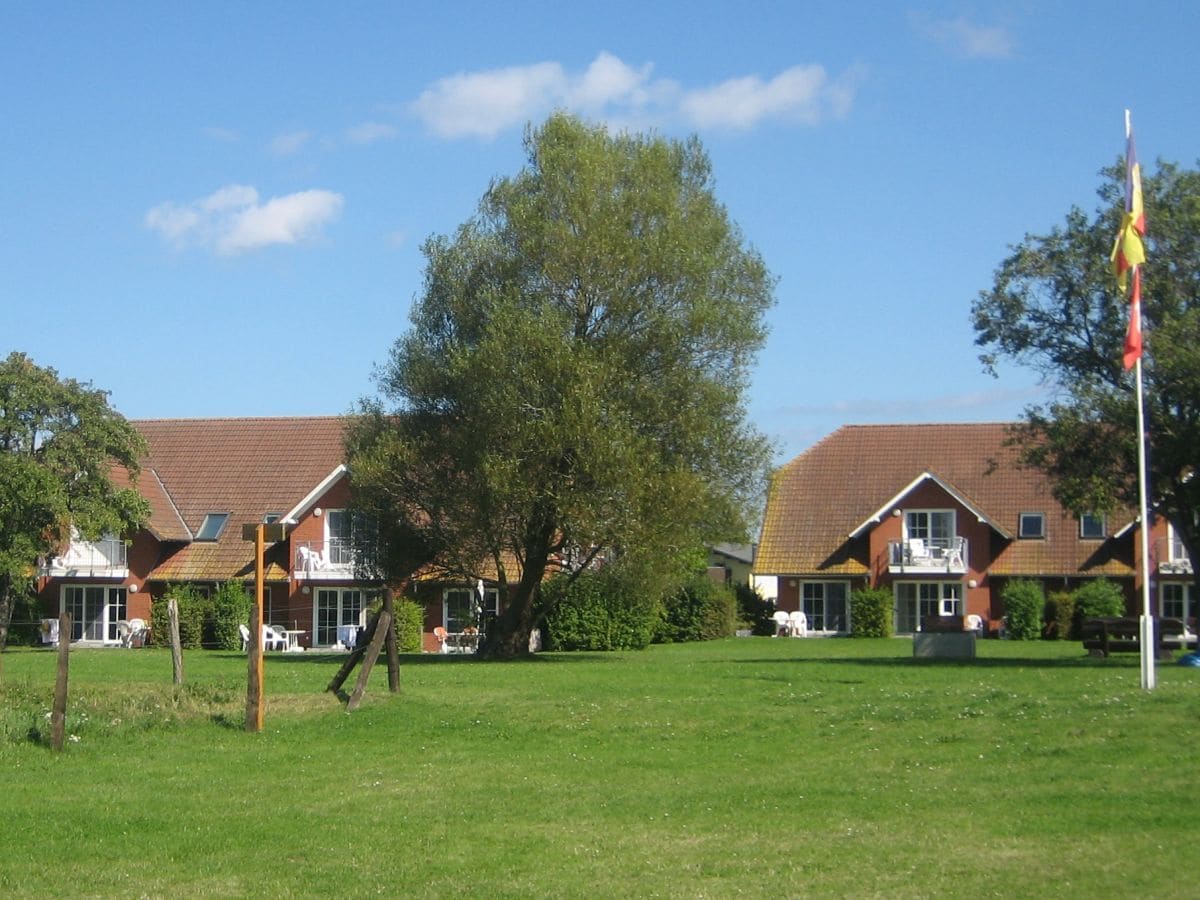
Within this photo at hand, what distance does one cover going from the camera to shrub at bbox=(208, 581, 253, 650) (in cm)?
5112

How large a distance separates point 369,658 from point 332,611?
33.8 meters

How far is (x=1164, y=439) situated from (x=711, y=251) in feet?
43.0

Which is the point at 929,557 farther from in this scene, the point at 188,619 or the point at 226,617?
the point at 188,619

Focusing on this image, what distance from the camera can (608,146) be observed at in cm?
3997

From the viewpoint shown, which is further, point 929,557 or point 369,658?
point 929,557

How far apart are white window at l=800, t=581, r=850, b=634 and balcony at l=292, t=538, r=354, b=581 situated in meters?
17.5

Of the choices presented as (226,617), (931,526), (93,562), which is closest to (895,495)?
(931,526)

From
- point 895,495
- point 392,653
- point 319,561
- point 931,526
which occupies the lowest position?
point 392,653

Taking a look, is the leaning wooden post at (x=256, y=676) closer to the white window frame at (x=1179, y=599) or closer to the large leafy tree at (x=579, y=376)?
the large leafy tree at (x=579, y=376)

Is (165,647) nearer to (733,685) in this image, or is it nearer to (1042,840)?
(733,685)

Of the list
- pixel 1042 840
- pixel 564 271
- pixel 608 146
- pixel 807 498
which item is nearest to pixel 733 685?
pixel 1042 840

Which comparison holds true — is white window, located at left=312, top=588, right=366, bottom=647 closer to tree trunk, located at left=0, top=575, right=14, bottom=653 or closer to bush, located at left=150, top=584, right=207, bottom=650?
bush, located at left=150, top=584, right=207, bottom=650

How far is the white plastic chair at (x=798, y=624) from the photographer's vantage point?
188ft

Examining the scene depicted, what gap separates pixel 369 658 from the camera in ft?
69.1
